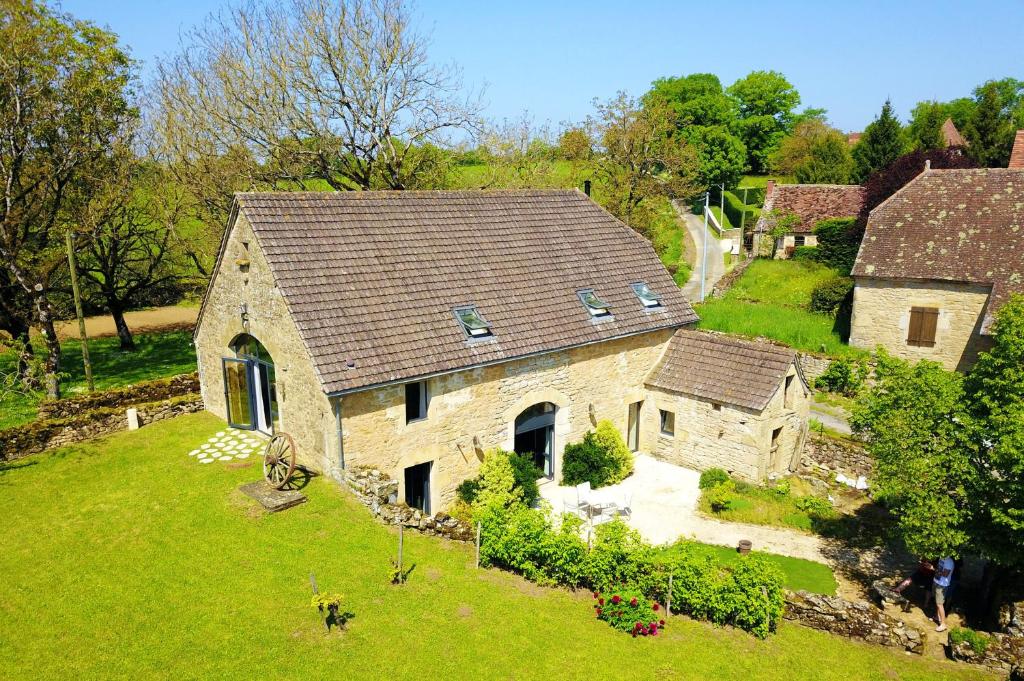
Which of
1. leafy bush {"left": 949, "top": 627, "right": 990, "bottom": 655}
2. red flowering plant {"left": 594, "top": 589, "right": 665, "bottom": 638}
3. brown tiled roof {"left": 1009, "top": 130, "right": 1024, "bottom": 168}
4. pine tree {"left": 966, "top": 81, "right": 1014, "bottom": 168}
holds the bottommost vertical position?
leafy bush {"left": 949, "top": 627, "right": 990, "bottom": 655}

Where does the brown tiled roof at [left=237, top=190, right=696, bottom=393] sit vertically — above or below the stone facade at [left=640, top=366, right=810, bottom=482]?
above

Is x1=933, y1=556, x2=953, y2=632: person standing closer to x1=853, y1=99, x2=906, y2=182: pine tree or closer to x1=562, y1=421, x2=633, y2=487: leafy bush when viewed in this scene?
x1=562, y1=421, x2=633, y2=487: leafy bush

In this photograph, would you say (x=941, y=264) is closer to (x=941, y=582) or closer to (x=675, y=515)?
(x=675, y=515)

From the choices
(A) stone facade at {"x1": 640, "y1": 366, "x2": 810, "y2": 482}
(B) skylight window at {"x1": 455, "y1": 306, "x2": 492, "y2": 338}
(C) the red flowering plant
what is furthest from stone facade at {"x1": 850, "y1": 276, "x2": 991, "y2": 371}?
(C) the red flowering plant

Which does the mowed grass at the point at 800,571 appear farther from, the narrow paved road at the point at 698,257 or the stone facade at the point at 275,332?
the narrow paved road at the point at 698,257

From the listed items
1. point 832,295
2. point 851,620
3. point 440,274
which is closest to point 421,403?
point 440,274

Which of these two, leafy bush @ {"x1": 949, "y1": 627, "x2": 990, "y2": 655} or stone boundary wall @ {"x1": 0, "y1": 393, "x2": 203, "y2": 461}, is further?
stone boundary wall @ {"x1": 0, "y1": 393, "x2": 203, "y2": 461}

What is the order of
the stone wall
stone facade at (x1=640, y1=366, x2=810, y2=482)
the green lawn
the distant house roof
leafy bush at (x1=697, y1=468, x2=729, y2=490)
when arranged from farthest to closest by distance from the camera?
the distant house roof
the green lawn
leafy bush at (x1=697, y1=468, x2=729, y2=490)
stone facade at (x1=640, y1=366, x2=810, y2=482)
the stone wall
